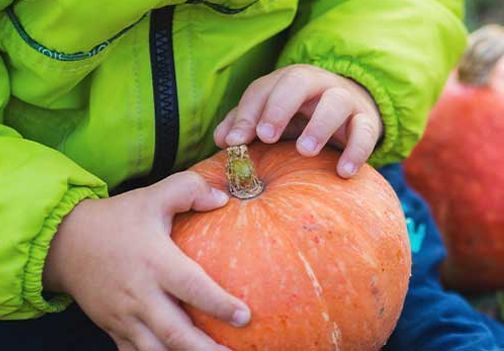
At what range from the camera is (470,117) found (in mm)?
2080

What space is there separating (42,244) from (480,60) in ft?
4.01

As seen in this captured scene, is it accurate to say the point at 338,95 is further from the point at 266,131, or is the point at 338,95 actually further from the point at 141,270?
the point at 141,270

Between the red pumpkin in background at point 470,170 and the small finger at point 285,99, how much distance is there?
82 centimetres

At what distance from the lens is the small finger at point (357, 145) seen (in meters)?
1.25

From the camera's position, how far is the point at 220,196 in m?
1.21

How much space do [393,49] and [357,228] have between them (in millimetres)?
406

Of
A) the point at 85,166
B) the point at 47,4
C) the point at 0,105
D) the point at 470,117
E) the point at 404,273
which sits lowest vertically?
the point at 470,117

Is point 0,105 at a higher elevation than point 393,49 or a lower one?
higher

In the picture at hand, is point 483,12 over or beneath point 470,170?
beneath

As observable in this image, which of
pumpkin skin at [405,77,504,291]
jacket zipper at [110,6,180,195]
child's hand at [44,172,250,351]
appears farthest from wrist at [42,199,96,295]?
pumpkin skin at [405,77,504,291]

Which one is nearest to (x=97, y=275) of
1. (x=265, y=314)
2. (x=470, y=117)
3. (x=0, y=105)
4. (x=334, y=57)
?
(x=265, y=314)

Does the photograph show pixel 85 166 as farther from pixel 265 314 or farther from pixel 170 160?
pixel 265 314

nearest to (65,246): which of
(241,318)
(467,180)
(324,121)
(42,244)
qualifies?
(42,244)

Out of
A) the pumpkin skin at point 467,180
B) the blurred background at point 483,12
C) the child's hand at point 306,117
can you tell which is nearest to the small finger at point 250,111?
the child's hand at point 306,117
